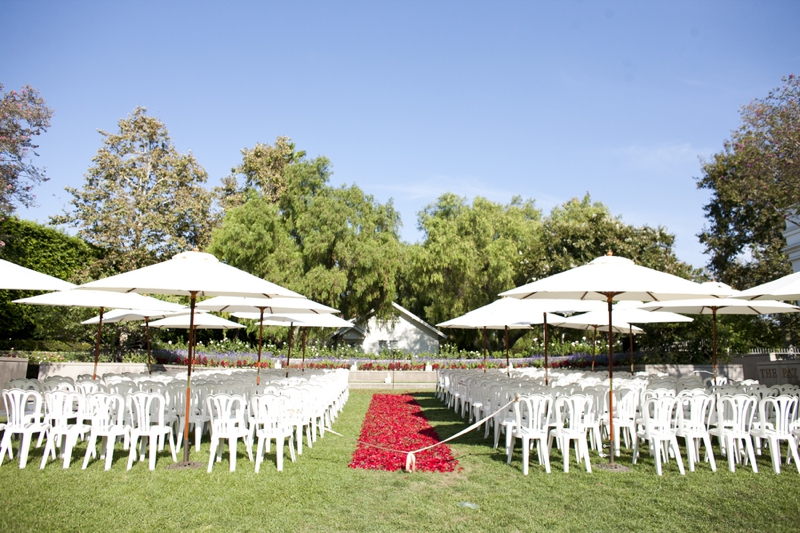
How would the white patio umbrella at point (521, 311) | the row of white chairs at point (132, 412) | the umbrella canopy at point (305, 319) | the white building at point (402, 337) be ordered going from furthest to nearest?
the white building at point (402, 337), the umbrella canopy at point (305, 319), the white patio umbrella at point (521, 311), the row of white chairs at point (132, 412)

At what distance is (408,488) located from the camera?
6855mm

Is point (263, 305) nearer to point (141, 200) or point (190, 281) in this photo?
point (190, 281)

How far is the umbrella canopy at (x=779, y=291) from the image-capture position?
352 inches

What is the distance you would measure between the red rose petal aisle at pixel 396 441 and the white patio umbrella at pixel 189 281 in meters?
2.66

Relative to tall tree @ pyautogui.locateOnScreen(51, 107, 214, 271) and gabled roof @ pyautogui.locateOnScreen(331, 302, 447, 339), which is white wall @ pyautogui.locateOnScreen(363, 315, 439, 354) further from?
tall tree @ pyautogui.locateOnScreen(51, 107, 214, 271)

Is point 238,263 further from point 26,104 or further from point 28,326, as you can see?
point 26,104

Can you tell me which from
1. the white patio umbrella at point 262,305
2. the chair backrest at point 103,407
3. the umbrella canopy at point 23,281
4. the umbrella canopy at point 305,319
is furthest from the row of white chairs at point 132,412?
the umbrella canopy at point 305,319

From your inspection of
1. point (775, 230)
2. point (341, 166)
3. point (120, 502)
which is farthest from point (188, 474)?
point (775, 230)

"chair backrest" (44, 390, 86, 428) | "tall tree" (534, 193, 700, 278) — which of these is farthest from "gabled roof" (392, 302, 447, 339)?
"chair backrest" (44, 390, 86, 428)

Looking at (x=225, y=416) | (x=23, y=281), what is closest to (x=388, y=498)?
(x=225, y=416)

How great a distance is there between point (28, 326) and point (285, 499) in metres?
25.1

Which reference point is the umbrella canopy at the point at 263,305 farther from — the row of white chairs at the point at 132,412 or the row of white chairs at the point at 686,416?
the row of white chairs at the point at 686,416

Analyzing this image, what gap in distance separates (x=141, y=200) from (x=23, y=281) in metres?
24.5

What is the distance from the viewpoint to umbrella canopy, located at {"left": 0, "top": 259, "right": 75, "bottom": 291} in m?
9.62
